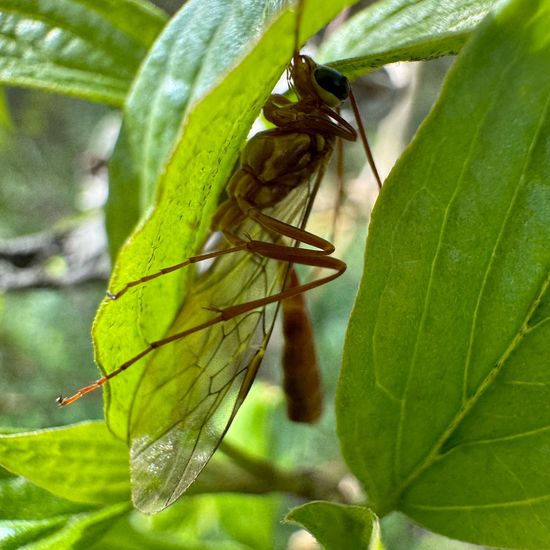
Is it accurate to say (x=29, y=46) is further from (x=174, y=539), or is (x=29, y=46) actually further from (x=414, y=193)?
(x=174, y=539)

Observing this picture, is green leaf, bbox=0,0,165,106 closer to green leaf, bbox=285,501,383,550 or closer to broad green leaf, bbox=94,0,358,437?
broad green leaf, bbox=94,0,358,437

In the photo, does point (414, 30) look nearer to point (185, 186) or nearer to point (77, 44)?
point (185, 186)

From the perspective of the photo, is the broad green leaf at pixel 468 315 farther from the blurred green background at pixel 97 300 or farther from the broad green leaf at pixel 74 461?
the blurred green background at pixel 97 300

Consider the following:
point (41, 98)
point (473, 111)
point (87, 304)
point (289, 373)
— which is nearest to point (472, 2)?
point (473, 111)

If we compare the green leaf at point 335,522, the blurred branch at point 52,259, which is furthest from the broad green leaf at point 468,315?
the blurred branch at point 52,259

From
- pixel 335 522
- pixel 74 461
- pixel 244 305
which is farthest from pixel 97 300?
pixel 335 522
